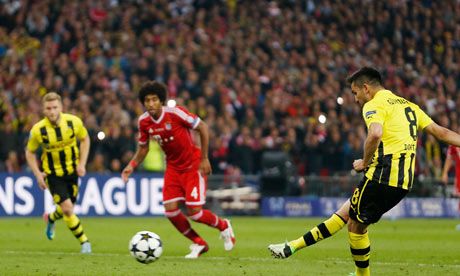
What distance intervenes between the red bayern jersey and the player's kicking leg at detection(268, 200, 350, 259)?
3361 mm

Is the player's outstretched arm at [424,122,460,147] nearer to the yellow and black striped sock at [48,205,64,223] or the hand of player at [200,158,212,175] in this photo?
the hand of player at [200,158,212,175]

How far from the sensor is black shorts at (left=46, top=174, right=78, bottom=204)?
48.5 feet

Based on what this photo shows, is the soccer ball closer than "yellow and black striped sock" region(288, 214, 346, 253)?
No

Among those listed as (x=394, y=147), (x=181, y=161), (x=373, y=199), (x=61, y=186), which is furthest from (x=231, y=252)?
(x=394, y=147)

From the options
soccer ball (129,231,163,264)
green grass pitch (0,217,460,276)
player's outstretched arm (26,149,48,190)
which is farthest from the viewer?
player's outstretched arm (26,149,48,190)

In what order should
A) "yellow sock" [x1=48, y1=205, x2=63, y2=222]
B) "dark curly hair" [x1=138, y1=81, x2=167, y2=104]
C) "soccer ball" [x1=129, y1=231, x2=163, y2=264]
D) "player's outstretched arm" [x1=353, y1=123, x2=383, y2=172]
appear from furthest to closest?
"yellow sock" [x1=48, y1=205, x2=63, y2=222], "dark curly hair" [x1=138, y1=81, x2=167, y2=104], "soccer ball" [x1=129, y1=231, x2=163, y2=264], "player's outstretched arm" [x1=353, y1=123, x2=383, y2=172]

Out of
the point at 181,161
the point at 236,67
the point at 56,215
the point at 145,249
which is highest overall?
the point at 236,67

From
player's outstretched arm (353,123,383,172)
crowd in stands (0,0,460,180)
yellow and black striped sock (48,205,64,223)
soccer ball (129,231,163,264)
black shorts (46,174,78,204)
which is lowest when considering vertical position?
soccer ball (129,231,163,264)

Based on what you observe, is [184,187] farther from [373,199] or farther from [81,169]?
[373,199]

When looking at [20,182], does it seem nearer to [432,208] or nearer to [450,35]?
[432,208]

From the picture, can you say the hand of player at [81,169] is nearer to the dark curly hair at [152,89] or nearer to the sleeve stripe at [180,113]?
the sleeve stripe at [180,113]

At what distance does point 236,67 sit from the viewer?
95.6 ft

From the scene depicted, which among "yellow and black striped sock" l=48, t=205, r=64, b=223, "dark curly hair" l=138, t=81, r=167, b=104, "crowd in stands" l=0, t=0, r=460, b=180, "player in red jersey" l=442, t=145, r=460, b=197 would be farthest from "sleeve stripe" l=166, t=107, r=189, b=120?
"crowd in stands" l=0, t=0, r=460, b=180

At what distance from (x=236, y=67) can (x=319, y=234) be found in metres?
18.5
